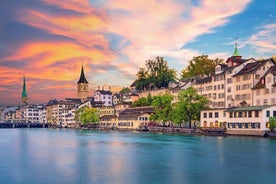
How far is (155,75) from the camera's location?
132 m

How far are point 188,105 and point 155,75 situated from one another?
178ft

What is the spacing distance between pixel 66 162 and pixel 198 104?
46.8m

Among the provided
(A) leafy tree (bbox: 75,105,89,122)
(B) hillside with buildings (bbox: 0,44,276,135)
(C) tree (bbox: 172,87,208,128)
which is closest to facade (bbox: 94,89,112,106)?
(A) leafy tree (bbox: 75,105,89,122)

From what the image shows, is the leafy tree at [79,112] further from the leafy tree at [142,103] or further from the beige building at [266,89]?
the beige building at [266,89]

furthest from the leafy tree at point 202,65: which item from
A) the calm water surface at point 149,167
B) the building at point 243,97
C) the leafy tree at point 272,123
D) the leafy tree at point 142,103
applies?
the calm water surface at point 149,167

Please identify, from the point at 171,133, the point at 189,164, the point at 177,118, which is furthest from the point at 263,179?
the point at 171,133

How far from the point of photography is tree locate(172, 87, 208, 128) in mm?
78625

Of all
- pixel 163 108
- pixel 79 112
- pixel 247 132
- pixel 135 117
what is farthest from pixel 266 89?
pixel 79 112

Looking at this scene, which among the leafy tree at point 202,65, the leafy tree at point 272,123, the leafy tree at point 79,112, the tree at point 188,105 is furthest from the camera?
the leafy tree at point 79,112

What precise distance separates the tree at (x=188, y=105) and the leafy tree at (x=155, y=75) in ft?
152

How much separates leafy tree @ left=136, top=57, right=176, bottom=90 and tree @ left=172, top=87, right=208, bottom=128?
46290mm

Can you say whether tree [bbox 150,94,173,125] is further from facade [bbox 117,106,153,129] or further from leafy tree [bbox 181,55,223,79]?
leafy tree [bbox 181,55,223,79]

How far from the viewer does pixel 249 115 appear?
6650cm

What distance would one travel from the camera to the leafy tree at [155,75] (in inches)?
5007
